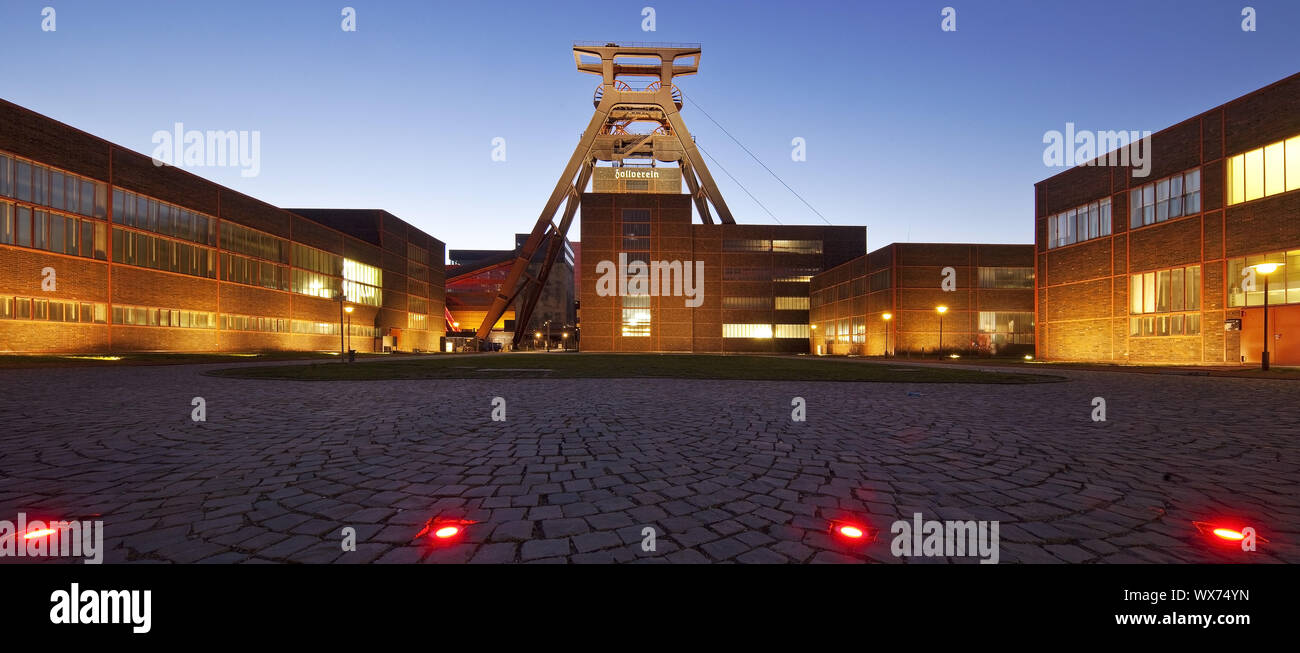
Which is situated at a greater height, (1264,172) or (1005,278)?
(1264,172)

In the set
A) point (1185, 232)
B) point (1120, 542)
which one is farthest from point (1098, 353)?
point (1120, 542)

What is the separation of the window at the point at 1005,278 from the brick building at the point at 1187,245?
11.4 m

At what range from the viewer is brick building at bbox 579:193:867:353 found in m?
66.8

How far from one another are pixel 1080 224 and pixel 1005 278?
14524mm

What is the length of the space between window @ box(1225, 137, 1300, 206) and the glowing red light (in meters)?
32.9

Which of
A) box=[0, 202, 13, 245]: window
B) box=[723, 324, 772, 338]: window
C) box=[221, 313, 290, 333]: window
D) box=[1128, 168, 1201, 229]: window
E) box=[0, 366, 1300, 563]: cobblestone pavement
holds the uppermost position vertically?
box=[1128, 168, 1201, 229]: window

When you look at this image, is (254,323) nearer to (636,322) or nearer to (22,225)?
(22,225)

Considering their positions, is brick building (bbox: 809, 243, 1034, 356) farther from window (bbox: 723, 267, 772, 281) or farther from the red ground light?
the red ground light

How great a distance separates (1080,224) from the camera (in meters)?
33.3

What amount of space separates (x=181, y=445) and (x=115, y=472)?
48.6 inches

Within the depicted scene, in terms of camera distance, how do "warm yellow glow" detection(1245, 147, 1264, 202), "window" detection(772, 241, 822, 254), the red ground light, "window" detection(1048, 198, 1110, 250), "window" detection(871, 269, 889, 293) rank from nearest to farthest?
the red ground light, "warm yellow glow" detection(1245, 147, 1264, 202), "window" detection(1048, 198, 1110, 250), "window" detection(871, 269, 889, 293), "window" detection(772, 241, 822, 254)

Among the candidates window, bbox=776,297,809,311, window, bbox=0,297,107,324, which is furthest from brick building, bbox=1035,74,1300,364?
window, bbox=0,297,107,324

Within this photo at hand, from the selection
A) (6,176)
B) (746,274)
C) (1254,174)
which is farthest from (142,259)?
(1254,174)
